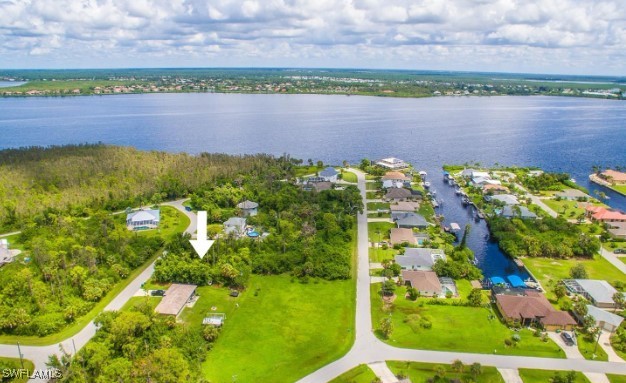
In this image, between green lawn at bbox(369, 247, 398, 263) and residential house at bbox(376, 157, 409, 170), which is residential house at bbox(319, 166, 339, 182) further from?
green lawn at bbox(369, 247, 398, 263)

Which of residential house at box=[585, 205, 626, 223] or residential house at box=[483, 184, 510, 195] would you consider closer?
residential house at box=[585, 205, 626, 223]

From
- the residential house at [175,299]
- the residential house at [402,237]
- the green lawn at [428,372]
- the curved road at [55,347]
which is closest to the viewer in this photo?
the green lawn at [428,372]

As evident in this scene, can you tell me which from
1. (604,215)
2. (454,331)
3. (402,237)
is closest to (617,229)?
(604,215)

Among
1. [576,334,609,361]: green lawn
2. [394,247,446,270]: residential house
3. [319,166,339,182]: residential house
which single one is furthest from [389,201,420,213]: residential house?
[576,334,609,361]: green lawn

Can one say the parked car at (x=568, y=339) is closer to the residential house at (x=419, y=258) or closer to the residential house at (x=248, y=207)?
the residential house at (x=419, y=258)

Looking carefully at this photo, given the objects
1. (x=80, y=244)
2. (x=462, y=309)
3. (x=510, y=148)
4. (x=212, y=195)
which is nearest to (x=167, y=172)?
(x=212, y=195)

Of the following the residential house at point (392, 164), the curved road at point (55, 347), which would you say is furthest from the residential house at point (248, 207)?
the residential house at point (392, 164)

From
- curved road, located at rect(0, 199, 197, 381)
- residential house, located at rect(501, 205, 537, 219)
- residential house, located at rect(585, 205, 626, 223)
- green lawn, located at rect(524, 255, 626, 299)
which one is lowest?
curved road, located at rect(0, 199, 197, 381)
